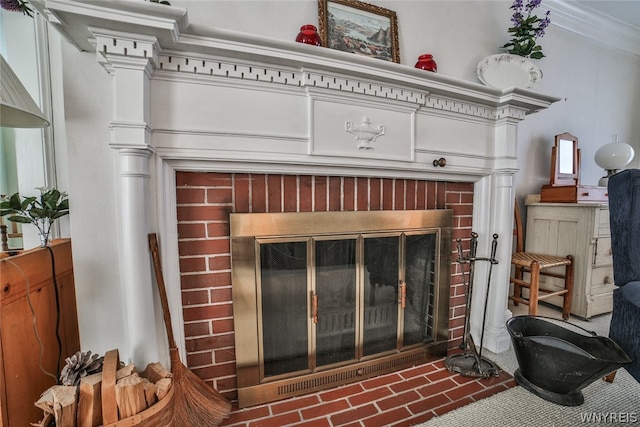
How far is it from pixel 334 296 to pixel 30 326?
3.65 feet

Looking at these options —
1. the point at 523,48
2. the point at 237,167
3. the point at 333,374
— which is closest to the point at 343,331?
the point at 333,374

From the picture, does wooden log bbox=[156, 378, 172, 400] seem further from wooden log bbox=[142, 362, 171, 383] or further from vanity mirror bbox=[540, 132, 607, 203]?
vanity mirror bbox=[540, 132, 607, 203]

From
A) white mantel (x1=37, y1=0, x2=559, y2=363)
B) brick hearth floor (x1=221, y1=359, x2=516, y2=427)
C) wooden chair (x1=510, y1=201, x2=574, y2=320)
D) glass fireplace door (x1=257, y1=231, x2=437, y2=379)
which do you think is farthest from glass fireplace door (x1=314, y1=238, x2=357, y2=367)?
wooden chair (x1=510, y1=201, x2=574, y2=320)

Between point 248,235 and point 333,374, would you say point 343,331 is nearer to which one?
point 333,374

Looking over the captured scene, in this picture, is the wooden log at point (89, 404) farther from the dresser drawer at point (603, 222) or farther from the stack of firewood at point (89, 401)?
the dresser drawer at point (603, 222)

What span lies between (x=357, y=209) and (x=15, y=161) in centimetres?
144

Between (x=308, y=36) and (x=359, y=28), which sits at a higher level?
(x=359, y=28)

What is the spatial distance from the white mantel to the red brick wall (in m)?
0.05

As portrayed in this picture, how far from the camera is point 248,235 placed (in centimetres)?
114

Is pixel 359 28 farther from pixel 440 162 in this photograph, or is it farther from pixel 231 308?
pixel 231 308

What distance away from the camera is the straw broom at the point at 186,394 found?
96 cm

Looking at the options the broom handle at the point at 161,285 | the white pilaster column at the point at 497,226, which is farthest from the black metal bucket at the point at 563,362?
the broom handle at the point at 161,285

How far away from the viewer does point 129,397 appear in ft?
2.53

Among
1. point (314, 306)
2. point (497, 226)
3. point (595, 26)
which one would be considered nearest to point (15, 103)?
point (314, 306)
